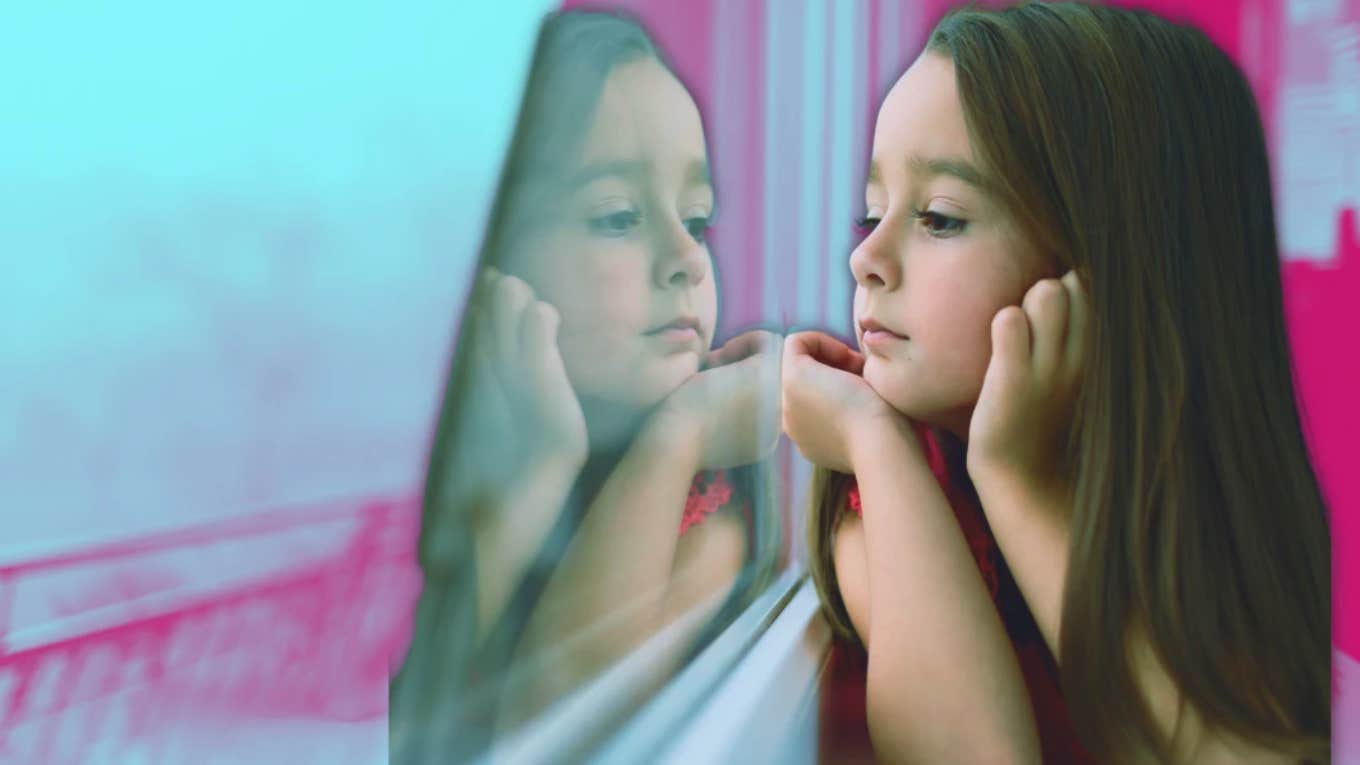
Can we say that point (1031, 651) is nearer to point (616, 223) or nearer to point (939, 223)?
point (939, 223)

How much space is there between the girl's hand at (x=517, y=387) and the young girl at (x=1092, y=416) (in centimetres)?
42

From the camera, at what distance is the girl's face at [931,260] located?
117cm

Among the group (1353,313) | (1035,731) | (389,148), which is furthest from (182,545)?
(1353,313)

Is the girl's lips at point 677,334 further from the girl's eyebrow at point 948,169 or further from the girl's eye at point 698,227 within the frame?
the girl's eyebrow at point 948,169

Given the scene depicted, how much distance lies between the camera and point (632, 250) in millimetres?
1040

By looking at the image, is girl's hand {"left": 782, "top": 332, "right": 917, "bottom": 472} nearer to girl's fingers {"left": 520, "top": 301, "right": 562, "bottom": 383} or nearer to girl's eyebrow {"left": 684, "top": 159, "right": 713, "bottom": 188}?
girl's eyebrow {"left": 684, "top": 159, "right": 713, "bottom": 188}

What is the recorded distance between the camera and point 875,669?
1.24m

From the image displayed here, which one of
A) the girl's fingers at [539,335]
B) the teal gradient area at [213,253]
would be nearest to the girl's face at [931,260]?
the girl's fingers at [539,335]

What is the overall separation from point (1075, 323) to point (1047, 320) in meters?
0.03

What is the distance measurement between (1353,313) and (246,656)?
3.69ft

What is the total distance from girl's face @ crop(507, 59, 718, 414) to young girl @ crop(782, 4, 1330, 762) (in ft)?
0.69

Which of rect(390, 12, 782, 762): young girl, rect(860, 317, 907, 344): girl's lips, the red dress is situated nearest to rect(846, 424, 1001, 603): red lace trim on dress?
the red dress

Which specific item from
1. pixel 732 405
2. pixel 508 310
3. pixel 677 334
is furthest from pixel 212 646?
pixel 732 405

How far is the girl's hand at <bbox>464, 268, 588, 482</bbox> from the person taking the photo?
82 cm
